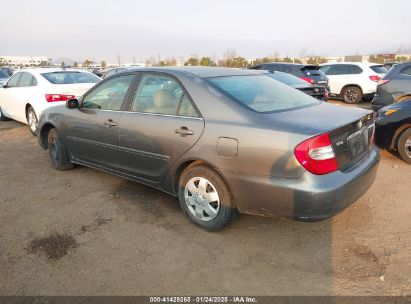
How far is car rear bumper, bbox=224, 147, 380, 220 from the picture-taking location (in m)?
2.77

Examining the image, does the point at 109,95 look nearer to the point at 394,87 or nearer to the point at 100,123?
the point at 100,123

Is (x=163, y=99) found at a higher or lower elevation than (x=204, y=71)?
lower

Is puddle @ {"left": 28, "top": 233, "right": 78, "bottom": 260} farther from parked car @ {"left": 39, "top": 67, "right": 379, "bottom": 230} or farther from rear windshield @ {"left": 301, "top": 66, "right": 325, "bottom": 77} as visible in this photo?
rear windshield @ {"left": 301, "top": 66, "right": 325, "bottom": 77}

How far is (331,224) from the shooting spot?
11.7ft

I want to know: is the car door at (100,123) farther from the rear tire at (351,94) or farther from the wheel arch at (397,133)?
the rear tire at (351,94)

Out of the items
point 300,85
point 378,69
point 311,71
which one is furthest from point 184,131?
point 378,69

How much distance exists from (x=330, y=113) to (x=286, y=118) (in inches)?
21.8

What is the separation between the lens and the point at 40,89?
7391 millimetres

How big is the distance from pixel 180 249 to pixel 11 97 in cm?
748

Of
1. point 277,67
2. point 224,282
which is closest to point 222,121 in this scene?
point 224,282

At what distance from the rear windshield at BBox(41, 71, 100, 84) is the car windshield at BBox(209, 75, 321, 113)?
16.6ft

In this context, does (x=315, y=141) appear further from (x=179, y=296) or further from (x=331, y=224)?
(x=179, y=296)

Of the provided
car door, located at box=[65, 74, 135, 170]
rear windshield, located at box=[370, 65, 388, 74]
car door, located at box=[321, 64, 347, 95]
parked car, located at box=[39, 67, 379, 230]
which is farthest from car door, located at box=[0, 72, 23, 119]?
rear windshield, located at box=[370, 65, 388, 74]

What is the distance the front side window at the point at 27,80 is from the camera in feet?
25.3
